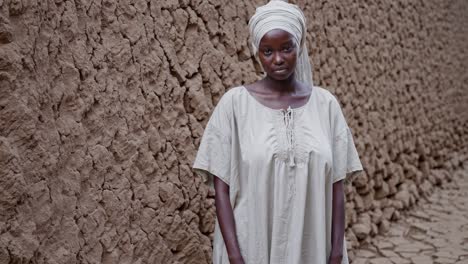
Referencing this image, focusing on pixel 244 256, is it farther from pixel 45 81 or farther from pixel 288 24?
pixel 45 81

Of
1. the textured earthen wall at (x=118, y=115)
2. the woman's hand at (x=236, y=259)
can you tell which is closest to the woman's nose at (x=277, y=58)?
the woman's hand at (x=236, y=259)

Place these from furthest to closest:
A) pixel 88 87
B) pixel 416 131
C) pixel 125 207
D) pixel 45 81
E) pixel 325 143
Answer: pixel 416 131 < pixel 125 207 < pixel 88 87 < pixel 45 81 < pixel 325 143

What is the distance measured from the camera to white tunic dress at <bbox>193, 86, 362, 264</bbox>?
1748mm

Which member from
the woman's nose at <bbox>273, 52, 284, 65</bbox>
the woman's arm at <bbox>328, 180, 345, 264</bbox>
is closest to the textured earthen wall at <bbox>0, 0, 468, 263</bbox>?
the woman's nose at <bbox>273, 52, 284, 65</bbox>

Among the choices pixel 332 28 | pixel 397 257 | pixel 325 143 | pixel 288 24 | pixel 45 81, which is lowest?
pixel 397 257

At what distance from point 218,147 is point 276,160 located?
0.62 ft

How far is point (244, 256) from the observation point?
1.80 m

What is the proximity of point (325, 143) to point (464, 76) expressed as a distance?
222 inches

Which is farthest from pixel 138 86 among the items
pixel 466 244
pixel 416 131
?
pixel 416 131

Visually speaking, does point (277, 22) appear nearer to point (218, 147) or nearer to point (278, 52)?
point (278, 52)

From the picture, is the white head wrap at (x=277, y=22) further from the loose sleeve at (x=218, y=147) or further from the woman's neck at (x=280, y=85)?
the loose sleeve at (x=218, y=147)

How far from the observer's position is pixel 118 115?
2.32 meters

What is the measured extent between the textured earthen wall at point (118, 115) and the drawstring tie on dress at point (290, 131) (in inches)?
30.5

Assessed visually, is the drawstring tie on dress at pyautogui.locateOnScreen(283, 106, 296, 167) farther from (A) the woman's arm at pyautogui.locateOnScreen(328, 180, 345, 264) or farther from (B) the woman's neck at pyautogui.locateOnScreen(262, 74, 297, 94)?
(A) the woman's arm at pyautogui.locateOnScreen(328, 180, 345, 264)
